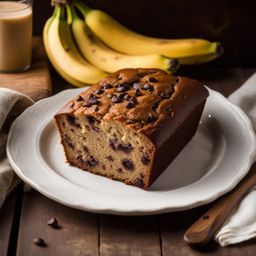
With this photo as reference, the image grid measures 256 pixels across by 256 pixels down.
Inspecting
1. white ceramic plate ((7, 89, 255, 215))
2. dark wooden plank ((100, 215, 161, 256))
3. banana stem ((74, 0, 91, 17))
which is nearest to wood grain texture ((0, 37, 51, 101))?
white ceramic plate ((7, 89, 255, 215))

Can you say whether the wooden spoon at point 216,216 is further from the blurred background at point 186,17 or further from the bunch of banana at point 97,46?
the blurred background at point 186,17

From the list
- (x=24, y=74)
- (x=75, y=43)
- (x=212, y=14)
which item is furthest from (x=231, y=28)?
(x=24, y=74)

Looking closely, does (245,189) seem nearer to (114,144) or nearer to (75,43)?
(114,144)

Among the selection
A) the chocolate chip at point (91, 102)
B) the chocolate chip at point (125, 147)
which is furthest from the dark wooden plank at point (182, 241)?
the chocolate chip at point (91, 102)

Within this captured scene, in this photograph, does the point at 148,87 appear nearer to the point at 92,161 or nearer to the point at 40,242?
the point at 92,161

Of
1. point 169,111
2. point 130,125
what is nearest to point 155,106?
point 169,111
